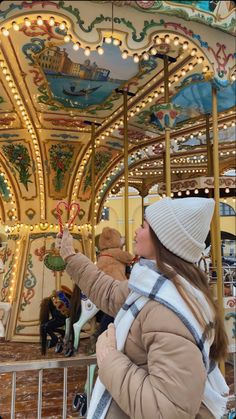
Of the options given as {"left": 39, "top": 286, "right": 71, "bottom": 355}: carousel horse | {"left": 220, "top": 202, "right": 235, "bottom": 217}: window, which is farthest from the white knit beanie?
{"left": 220, "top": 202, "right": 235, "bottom": 217}: window

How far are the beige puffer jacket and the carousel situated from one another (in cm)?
84

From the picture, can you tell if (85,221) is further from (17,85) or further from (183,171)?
(183,171)

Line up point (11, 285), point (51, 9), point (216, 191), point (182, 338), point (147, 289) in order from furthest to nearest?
point (11, 285) < point (216, 191) < point (51, 9) < point (147, 289) < point (182, 338)

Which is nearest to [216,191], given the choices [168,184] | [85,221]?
[168,184]

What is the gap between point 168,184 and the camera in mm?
4293

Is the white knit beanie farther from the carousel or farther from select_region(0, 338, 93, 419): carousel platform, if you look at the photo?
select_region(0, 338, 93, 419): carousel platform

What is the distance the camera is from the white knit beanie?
4.21 feet

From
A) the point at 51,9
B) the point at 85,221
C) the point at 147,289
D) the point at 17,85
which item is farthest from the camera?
the point at 85,221

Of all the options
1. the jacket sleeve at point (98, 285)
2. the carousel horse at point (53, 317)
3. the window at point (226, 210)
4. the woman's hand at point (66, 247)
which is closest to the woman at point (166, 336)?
the jacket sleeve at point (98, 285)

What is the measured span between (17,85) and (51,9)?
2.44 m

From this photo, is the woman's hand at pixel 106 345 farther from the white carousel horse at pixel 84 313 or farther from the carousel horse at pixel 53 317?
the carousel horse at pixel 53 317

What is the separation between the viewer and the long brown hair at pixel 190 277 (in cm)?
125

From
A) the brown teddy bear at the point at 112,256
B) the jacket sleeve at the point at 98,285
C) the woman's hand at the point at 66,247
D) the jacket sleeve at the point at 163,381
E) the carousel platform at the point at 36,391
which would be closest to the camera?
the jacket sleeve at the point at 163,381

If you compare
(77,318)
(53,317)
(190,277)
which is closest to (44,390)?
(77,318)
